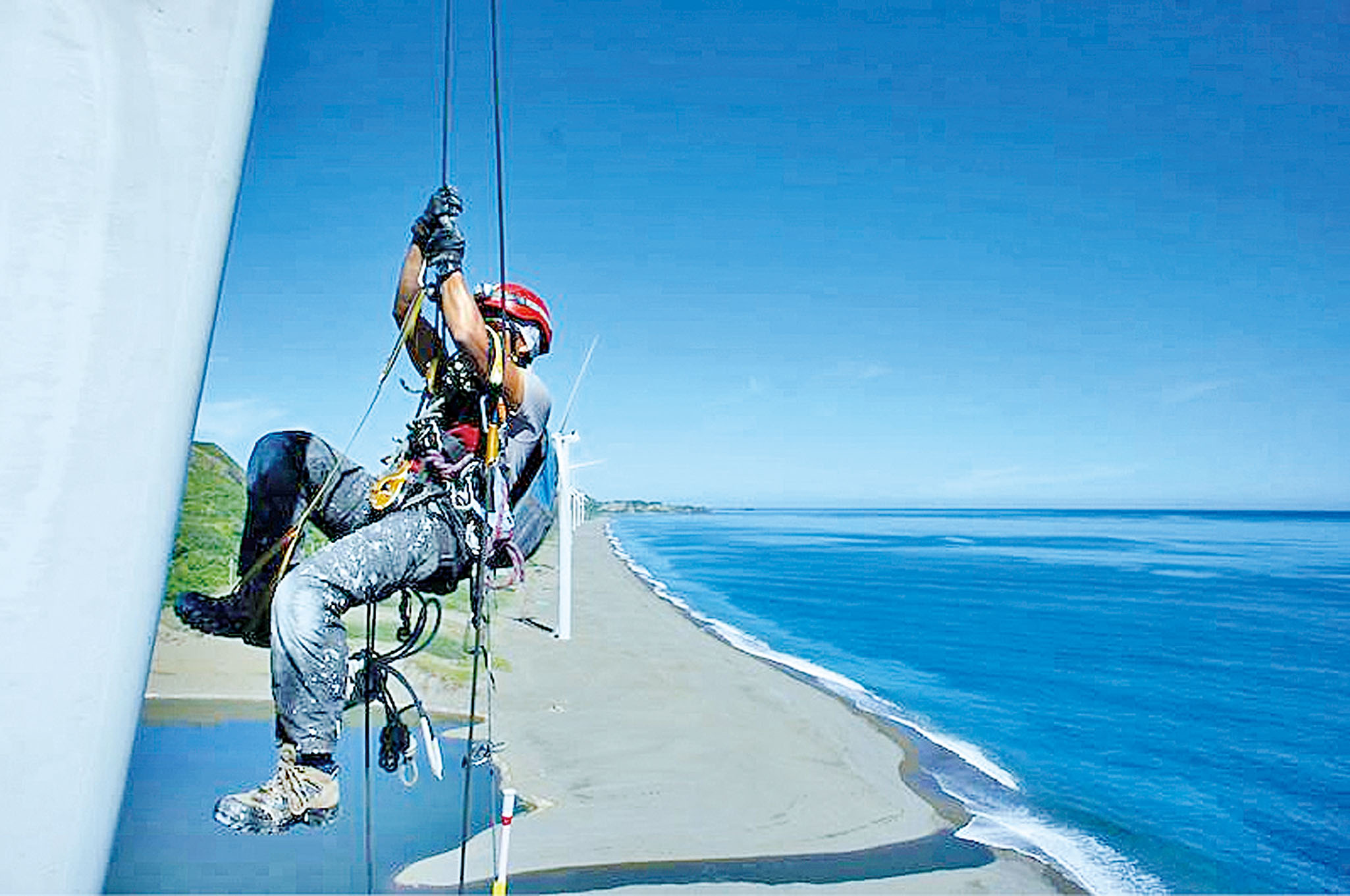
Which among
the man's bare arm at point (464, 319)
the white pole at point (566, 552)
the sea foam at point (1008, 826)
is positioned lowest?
the sea foam at point (1008, 826)

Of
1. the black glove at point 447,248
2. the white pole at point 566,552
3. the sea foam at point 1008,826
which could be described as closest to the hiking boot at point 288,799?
the black glove at point 447,248

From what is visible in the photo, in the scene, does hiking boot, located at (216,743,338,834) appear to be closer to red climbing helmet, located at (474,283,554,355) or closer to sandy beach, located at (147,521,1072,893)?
red climbing helmet, located at (474,283,554,355)

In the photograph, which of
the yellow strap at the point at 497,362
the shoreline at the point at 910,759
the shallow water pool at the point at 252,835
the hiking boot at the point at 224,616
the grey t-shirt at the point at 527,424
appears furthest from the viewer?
the shoreline at the point at 910,759

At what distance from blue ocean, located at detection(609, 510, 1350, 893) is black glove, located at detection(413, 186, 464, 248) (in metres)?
19.1

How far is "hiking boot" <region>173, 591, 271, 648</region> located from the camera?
9.50ft

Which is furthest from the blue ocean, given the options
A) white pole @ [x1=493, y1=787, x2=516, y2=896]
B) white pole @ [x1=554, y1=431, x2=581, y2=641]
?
white pole @ [x1=493, y1=787, x2=516, y2=896]

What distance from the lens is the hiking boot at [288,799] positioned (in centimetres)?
243

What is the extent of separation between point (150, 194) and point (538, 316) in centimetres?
202

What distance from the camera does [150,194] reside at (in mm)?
1062

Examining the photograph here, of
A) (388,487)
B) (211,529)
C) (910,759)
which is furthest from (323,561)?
(910,759)

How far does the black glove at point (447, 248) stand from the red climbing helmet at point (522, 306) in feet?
0.99

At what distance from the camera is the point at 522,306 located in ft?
10.0

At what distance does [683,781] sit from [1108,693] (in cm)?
2483

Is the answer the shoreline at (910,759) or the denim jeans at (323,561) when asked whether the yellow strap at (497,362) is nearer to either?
the denim jeans at (323,561)
